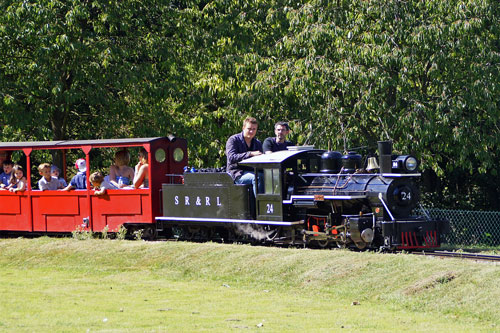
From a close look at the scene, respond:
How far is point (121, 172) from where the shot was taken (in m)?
17.3

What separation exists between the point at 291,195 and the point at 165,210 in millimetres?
3002

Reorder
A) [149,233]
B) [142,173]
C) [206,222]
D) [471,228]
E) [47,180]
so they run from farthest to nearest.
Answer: [471,228]
[47,180]
[149,233]
[142,173]
[206,222]

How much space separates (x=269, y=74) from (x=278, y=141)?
5.10 m

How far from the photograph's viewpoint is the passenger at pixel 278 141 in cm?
1534

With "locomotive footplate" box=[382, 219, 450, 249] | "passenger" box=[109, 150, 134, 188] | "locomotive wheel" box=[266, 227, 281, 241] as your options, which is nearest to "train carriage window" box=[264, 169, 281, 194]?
"locomotive wheel" box=[266, 227, 281, 241]

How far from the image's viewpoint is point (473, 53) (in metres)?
19.2

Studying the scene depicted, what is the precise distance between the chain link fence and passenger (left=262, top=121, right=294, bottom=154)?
6410mm

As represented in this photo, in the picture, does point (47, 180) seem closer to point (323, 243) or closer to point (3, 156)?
point (3, 156)

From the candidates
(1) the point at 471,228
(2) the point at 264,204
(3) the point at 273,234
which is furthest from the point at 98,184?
(1) the point at 471,228

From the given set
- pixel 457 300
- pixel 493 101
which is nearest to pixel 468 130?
pixel 493 101

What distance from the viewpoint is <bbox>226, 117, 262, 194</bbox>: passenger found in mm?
15316

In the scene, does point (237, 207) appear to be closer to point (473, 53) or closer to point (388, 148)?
point (388, 148)

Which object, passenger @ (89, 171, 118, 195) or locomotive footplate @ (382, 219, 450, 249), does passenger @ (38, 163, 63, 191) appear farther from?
locomotive footplate @ (382, 219, 450, 249)

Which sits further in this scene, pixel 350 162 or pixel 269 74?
pixel 269 74
